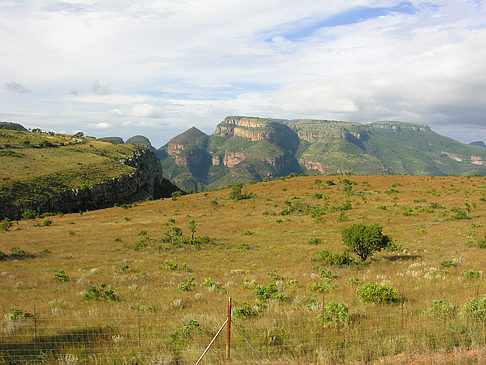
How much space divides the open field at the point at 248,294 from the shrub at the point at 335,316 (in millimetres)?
99

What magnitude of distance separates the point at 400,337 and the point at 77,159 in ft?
306

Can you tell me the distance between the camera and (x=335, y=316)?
6.74m

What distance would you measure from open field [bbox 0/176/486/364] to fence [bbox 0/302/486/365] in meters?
0.03

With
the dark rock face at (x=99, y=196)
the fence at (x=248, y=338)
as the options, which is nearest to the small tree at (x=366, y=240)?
the fence at (x=248, y=338)

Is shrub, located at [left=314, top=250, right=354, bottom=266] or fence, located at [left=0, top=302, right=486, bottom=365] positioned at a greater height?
fence, located at [left=0, top=302, right=486, bottom=365]

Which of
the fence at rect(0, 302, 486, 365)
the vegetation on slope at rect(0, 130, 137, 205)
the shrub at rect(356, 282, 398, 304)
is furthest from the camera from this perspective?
the vegetation on slope at rect(0, 130, 137, 205)

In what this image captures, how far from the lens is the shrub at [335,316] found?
21.6ft

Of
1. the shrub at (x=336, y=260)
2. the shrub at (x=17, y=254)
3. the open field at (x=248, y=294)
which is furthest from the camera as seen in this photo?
the shrub at (x=17, y=254)

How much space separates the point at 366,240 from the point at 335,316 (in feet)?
34.8

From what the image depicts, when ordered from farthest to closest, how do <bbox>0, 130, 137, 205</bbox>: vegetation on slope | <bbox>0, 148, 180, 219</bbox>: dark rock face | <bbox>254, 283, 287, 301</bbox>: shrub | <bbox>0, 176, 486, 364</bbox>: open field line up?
1. <bbox>0, 130, 137, 205</bbox>: vegetation on slope
2. <bbox>0, 148, 180, 219</bbox>: dark rock face
3. <bbox>254, 283, 287, 301</bbox>: shrub
4. <bbox>0, 176, 486, 364</bbox>: open field

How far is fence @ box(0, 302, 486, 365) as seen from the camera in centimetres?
536

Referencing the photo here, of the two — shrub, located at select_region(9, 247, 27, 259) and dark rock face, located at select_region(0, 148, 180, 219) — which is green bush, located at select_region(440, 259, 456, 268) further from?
dark rock face, located at select_region(0, 148, 180, 219)

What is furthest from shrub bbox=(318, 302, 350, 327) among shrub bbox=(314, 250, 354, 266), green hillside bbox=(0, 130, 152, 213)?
green hillside bbox=(0, 130, 152, 213)

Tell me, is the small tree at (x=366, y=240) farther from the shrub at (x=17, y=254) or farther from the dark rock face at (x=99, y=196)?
the dark rock face at (x=99, y=196)
